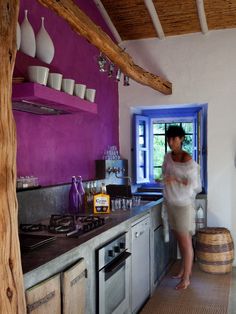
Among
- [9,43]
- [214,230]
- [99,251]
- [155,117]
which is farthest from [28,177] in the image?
[155,117]

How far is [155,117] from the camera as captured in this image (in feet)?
17.7

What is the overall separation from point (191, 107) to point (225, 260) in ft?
6.85

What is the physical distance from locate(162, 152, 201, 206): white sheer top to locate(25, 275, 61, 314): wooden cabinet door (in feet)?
7.19

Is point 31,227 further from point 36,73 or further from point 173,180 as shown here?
point 173,180

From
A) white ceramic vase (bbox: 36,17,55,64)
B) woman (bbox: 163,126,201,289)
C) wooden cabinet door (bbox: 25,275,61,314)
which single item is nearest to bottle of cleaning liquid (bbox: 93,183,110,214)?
woman (bbox: 163,126,201,289)

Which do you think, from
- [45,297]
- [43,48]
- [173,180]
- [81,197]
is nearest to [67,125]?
[81,197]

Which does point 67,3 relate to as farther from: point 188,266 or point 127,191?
point 188,266

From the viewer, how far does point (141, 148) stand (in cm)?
516

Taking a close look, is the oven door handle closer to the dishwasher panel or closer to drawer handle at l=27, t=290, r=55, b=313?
the dishwasher panel

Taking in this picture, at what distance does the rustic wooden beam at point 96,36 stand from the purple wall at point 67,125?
1.19ft

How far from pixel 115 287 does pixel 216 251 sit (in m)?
1.99

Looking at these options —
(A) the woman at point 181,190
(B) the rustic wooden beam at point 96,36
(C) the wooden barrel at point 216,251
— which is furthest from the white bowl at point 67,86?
(C) the wooden barrel at point 216,251

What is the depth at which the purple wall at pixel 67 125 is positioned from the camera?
119 inches

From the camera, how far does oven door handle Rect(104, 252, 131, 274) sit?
2.48 meters
